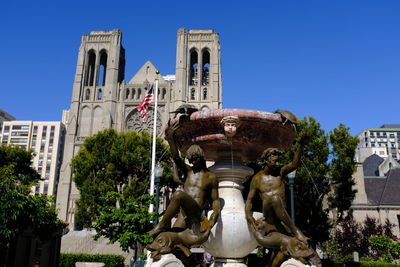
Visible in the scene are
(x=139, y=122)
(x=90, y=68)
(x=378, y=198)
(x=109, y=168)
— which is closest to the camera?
(x=109, y=168)

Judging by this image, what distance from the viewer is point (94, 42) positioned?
181ft

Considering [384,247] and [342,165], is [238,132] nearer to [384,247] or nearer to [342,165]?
[342,165]

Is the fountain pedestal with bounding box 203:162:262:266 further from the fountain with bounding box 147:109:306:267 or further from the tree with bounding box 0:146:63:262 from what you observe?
the tree with bounding box 0:146:63:262

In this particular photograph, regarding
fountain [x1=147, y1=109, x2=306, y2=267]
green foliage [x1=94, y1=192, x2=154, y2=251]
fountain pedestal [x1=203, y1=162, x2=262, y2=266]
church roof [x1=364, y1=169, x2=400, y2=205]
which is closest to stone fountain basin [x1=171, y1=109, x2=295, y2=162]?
fountain [x1=147, y1=109, x2=306, y2=267]

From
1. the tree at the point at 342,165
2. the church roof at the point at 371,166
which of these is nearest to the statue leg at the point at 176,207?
the tree at the point at 342,165

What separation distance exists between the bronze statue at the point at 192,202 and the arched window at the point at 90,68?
51.8 metres

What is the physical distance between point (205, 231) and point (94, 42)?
5484cm

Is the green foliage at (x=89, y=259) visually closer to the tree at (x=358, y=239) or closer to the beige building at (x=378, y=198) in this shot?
the tree at (x=358, y=239)

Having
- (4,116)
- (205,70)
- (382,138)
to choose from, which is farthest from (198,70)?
(382,138)

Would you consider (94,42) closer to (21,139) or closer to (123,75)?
(123,75)

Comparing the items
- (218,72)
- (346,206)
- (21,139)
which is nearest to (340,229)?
(346,206)

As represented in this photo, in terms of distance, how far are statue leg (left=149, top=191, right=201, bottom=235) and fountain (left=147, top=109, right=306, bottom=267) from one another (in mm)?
677

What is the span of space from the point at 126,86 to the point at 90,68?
7.12 metres

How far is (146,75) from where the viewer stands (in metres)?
55.3
